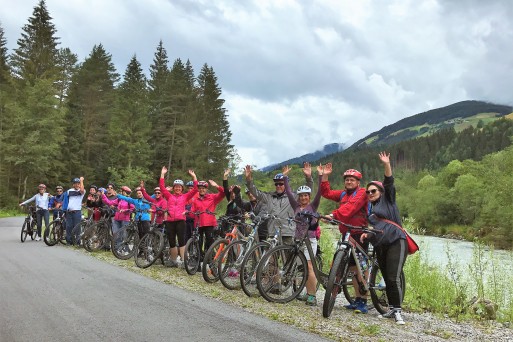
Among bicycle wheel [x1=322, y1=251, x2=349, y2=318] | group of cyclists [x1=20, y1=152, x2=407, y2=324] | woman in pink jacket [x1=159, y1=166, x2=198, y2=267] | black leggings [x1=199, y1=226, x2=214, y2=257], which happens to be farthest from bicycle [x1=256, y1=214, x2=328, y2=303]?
woman in pink jacket [x1=159, y1=166, x2=198, y2=267]

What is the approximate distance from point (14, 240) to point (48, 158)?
25.2 metres

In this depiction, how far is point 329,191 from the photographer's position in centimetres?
737

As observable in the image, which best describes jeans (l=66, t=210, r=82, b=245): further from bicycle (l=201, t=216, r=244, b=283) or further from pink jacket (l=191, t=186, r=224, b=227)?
bicycle (l=201, t=216, r=244, b=283)

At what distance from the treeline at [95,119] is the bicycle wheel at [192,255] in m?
31.2

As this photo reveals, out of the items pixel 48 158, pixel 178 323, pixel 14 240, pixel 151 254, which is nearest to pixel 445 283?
pixel 178 323

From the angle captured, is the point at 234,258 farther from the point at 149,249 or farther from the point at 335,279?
the point at 149,249

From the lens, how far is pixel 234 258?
7918mm

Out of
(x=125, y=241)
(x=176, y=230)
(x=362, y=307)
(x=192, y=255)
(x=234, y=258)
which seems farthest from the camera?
(x=125, y=241)

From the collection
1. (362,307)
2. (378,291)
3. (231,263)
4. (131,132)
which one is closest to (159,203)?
(231,263)

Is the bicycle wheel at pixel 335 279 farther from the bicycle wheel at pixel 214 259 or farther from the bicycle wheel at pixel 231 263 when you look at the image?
the bicycle wheel at pixel 214 259

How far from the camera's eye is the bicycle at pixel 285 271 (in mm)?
6738

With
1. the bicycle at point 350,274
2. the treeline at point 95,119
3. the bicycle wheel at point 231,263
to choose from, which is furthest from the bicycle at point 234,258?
the treeline at point 95,119

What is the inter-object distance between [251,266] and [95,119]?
45461 millimetres

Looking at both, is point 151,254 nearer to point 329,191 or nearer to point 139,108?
point 329,191
